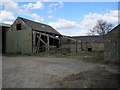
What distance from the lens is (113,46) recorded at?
731 centimetres

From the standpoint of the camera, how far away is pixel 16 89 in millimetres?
3281

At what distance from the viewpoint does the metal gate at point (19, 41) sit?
1619cm

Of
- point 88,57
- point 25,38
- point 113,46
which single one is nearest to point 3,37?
point 25,38

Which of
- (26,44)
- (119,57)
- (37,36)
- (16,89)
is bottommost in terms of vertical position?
(16,89)

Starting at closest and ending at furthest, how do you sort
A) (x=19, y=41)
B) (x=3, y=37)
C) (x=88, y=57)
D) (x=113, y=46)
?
(x=113, y=46), (x=88, y=57), (x=19, y=41), (x=3, y=37)

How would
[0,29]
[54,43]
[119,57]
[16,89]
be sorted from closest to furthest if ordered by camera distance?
[16,89] → [119,57] → [0,29] → [54,43]

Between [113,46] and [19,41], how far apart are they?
1491 centimetres

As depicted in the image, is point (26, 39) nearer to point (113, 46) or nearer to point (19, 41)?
point (19, 41)

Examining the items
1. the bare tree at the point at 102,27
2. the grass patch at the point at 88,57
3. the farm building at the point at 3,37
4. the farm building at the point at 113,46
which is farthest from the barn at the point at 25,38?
the bare tree at the point at 102,27

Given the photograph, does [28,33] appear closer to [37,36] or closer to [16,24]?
[37,36]

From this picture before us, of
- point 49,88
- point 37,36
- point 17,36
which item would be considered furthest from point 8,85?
point 17,36

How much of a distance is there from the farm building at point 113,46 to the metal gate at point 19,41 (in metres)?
11.8

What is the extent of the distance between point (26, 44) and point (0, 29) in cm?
687

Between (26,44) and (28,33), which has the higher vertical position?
(28,33)
